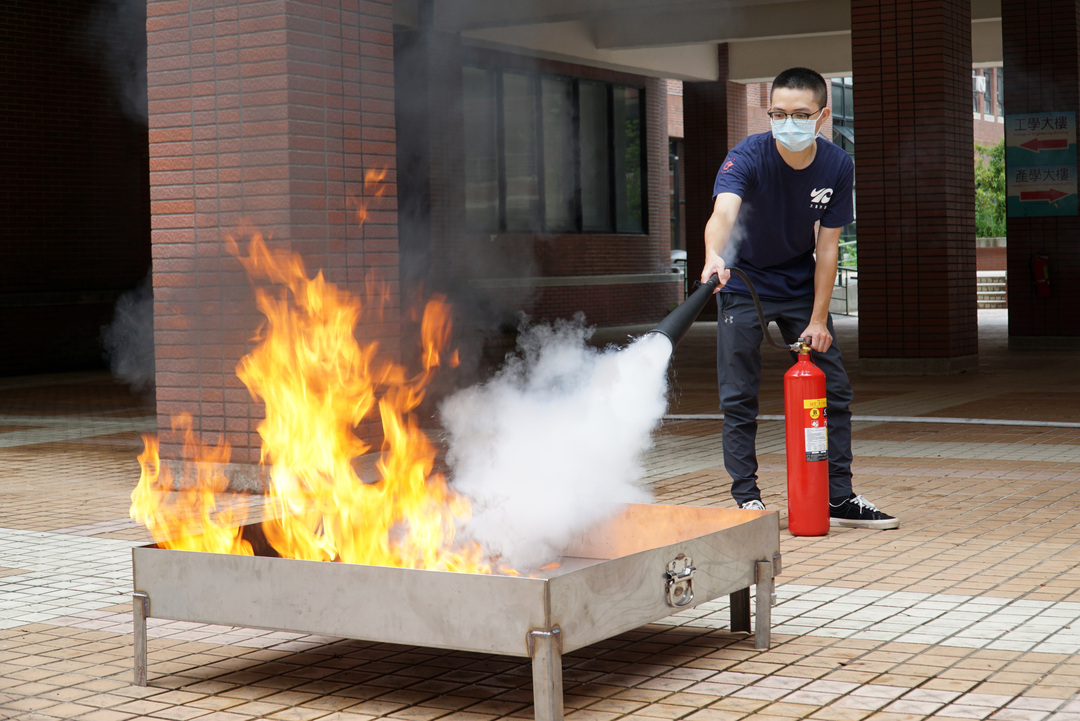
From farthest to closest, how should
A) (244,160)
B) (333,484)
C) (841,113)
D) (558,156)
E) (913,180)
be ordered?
(841,113)
(558,156)
(913,180)
(244,160)
(333,484)

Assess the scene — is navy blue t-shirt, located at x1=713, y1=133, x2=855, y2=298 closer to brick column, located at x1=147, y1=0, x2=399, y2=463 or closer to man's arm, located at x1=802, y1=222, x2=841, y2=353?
man's arm, located at x1=802, y1=222, x2=841, y2=353

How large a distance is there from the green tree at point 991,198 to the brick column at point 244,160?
3921 cm

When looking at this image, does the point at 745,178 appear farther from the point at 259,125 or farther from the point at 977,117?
the point at 977,117

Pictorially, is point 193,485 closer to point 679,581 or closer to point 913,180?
point 679,581

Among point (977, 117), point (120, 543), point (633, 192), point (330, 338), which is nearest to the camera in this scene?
point (330, 338)

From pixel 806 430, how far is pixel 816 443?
81mm

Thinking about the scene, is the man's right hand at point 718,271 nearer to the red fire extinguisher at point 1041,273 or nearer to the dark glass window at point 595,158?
the red fire extinguisher at point 1041,273

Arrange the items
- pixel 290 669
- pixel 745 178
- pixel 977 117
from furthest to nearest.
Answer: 1. pixel 977 117
2. pixel 745 178
3. pixel 290 669

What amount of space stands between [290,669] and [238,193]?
408 cm

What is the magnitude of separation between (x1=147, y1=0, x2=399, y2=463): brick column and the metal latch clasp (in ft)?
13.9

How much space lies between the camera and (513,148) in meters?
24.5

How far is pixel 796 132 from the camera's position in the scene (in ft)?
18.7

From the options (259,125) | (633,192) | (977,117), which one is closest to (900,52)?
(259,125)

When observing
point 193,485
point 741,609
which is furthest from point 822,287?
point 193,485
